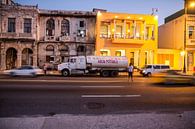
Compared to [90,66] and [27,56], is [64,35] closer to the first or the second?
[27,56]

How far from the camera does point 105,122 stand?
7434mm

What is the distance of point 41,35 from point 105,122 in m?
34.7

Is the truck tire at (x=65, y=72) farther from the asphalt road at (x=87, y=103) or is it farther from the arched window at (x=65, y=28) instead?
the asphalt road at (x=87, y=103)

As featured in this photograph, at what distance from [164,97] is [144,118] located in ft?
15.6

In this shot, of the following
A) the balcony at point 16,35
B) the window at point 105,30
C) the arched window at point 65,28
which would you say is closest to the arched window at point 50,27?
the arched window at point 65,28

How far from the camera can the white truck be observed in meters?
31.1

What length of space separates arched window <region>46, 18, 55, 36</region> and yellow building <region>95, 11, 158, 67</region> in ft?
22.8

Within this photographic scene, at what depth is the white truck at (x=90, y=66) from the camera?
31109 millimetres

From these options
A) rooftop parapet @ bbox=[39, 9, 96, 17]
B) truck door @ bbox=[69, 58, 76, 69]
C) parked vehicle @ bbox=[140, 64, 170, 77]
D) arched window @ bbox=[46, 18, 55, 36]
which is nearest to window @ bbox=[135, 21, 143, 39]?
rooftop parapet @ bbox=[39, 9, 96, 17]

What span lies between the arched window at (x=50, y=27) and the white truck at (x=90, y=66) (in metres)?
10.8

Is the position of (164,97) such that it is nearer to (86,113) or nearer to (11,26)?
(86,113)

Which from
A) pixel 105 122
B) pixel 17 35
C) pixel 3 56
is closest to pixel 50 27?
pixel 17 35

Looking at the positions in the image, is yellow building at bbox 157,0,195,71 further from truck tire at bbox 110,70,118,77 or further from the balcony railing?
the balcony railing

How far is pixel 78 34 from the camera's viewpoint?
41219 millimetres
